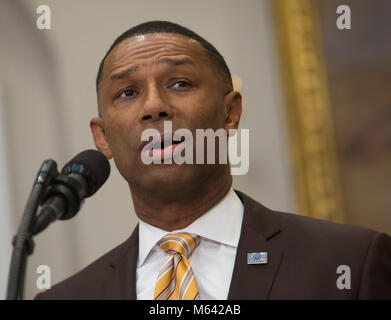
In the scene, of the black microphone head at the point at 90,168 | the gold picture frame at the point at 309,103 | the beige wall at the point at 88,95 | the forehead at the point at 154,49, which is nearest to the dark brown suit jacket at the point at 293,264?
the black microphone head at the point at 90,168

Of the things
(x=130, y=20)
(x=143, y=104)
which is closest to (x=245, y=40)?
(x=130, y=20)

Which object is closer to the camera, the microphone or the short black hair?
the microphone

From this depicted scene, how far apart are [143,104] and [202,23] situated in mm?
765

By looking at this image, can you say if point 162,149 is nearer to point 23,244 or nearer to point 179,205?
point 179,205

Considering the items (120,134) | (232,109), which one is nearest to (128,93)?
(120,134)

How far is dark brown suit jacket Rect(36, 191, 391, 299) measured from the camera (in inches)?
58.1

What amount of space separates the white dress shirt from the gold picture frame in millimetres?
904

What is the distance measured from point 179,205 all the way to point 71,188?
421 millimetres

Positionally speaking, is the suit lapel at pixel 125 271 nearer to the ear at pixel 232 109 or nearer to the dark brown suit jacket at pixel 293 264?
the dark brown suit jacket at pixel 293 264

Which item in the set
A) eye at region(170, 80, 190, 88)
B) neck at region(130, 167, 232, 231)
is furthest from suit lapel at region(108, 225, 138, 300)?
eye at region(170, 80, 190, 88)

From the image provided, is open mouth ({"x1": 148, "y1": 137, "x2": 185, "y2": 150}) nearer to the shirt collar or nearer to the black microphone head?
the black microphone head

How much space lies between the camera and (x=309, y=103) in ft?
8.46

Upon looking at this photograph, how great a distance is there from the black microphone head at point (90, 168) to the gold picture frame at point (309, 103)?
1251mm

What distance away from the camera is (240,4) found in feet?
7.91
